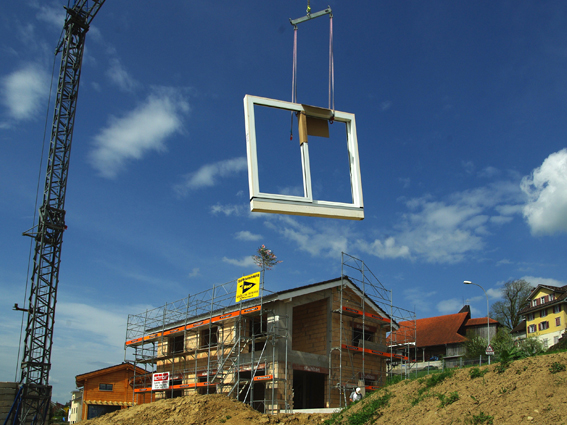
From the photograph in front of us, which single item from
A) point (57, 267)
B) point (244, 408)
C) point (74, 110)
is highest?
point (74, 110)

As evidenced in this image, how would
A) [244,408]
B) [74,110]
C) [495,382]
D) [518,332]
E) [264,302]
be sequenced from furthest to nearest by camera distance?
[518,332], [74,110], [264,302], [244,408], [495,382]

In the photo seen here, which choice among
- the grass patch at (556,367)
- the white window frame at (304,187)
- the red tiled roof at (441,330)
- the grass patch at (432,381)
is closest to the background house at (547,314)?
the red tiled roof at (441,330)

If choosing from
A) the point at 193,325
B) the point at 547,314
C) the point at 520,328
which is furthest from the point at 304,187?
the point at 520,328

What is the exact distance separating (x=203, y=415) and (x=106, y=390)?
2033cm

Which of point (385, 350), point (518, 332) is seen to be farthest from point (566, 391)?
point (518, 332)

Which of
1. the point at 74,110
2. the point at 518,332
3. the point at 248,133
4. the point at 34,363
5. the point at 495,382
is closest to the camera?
the point at 248,133

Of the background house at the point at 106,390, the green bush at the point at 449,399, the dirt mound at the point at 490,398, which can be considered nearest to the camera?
the dirt mound at the point at 490,398

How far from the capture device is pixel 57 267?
111ft

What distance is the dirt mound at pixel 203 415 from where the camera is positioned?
17.5 m

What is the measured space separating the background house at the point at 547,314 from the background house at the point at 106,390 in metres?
36.7

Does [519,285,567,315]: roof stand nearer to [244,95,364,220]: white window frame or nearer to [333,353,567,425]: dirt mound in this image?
[333,353,567,425]: dirt mound

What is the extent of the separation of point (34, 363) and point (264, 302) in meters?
18.8

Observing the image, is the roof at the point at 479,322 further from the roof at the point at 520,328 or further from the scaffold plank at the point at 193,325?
the scaffold plank at the point at 193,325

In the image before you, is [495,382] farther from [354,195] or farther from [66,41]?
[66,41]
